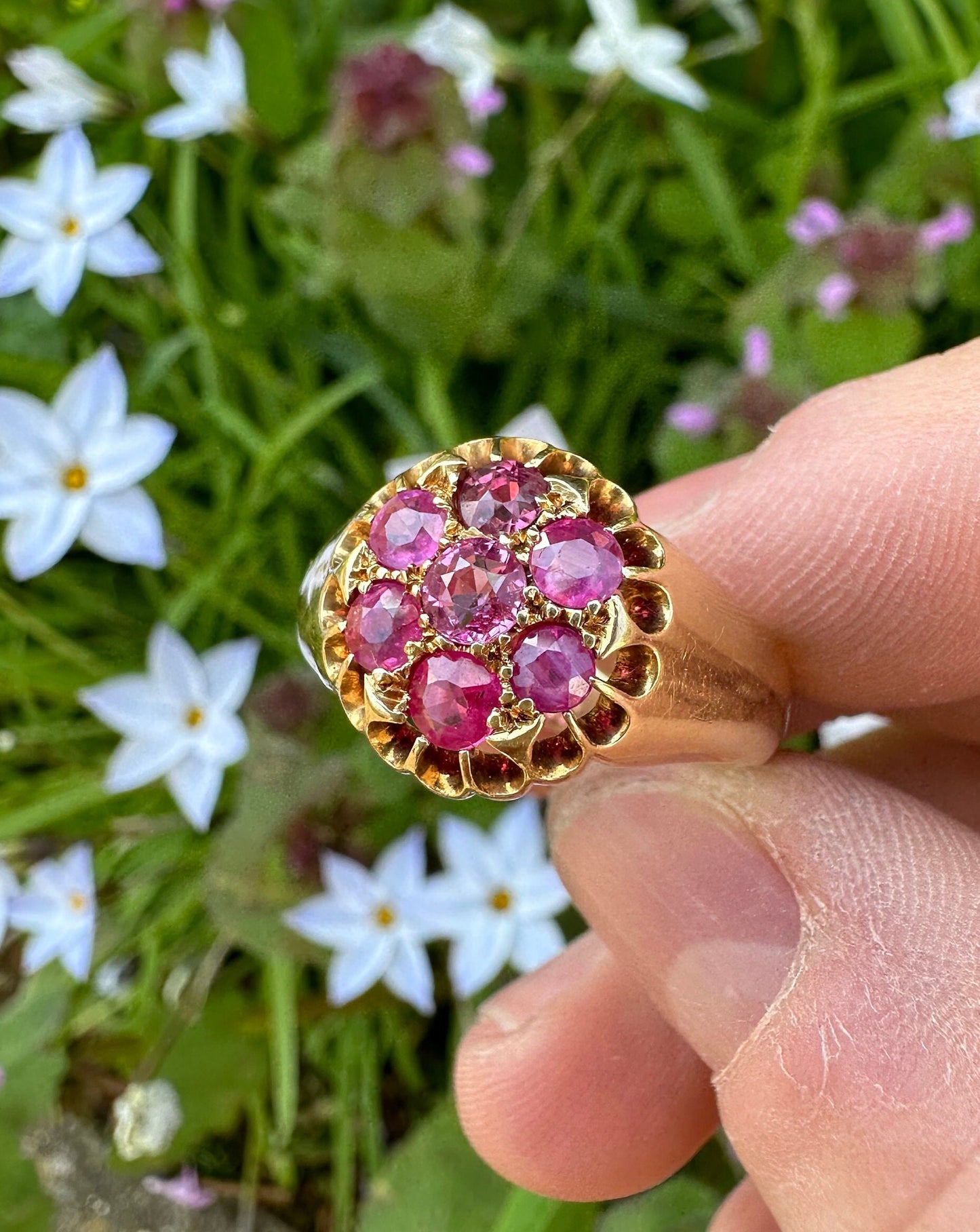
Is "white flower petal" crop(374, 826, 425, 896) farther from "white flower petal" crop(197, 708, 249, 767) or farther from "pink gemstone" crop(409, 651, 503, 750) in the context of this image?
"pink gemstone" crop(409, 651, 503, 750)

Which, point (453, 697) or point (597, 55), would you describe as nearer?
point (453, 697)

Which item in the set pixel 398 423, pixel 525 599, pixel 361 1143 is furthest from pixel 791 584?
pixel 361 1143

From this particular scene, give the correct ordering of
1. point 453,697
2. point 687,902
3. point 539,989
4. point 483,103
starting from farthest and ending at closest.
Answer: point 483,103 < point 539,989 < point 687,902 < point 453,697

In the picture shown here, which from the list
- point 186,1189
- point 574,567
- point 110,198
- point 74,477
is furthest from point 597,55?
point 186,1189

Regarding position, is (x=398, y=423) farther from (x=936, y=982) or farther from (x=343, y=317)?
(x=936, y=982)

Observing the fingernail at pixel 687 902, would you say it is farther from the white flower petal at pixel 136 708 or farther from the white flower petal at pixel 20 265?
the white flower petal at pixel 20 265

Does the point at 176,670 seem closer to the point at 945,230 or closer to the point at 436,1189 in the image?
the point at 436,1189

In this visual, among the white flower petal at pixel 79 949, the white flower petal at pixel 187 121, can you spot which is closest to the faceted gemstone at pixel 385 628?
the white flower petal at pixel 79 949
